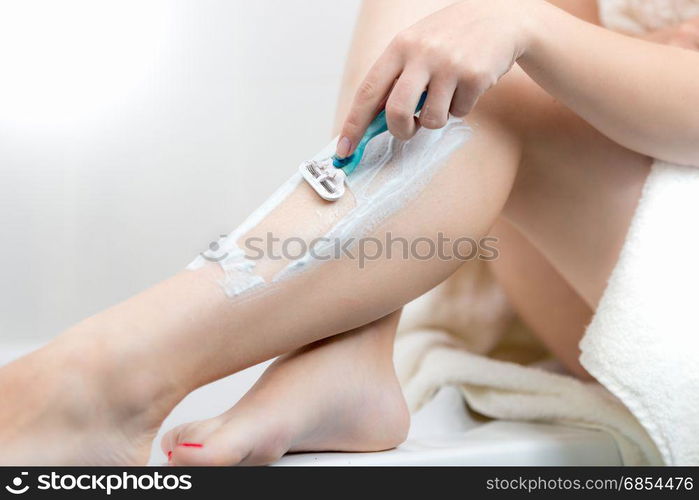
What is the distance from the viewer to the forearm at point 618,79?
2.10 ft

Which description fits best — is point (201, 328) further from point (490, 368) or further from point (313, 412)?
point (490, 368)

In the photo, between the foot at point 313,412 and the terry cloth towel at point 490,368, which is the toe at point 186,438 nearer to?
Answer: the foot at point 313,412

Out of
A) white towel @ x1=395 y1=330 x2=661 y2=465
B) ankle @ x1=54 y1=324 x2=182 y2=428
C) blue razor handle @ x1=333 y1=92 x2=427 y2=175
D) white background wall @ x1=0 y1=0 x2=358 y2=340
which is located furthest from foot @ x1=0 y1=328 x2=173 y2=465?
white background wall @ x1=0 y1=0 x2=358 y2=340

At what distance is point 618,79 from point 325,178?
0.24 meters

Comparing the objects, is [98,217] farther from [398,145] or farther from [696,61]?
[696,61]

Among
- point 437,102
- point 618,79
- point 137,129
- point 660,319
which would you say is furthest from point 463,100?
point 137,129

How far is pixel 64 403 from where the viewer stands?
23.3 inches

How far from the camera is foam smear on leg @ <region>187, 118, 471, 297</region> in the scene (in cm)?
63

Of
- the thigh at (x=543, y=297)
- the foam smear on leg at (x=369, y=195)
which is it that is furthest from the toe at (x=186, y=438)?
the thigh at (x=543, y=297)

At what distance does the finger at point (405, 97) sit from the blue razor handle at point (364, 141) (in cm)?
2

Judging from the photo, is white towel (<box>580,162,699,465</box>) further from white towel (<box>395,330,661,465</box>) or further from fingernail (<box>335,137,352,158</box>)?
fingernail (<box>335,137,352,158</box>)

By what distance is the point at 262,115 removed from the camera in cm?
138

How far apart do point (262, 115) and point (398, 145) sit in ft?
2.46

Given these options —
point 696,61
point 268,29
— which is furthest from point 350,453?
point 268,29
